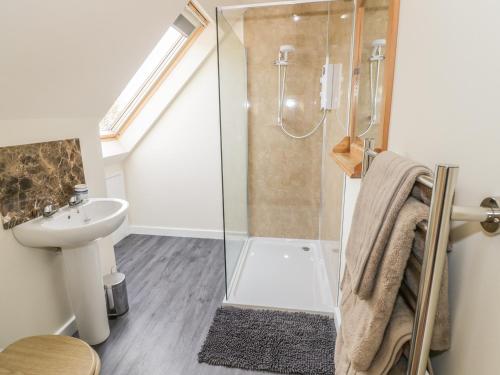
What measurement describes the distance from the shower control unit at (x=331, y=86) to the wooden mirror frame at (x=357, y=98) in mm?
583

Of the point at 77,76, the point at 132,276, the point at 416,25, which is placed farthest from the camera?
the point at 132,276

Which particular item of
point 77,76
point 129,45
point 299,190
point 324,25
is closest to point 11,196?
point 77,76

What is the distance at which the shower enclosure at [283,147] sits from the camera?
2.20 metres

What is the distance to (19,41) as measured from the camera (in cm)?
118

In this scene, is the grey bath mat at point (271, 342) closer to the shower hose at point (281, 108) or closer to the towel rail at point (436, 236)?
the towel rail at point (436, 236)

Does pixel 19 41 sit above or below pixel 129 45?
below

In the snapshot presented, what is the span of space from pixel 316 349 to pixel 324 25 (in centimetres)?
272

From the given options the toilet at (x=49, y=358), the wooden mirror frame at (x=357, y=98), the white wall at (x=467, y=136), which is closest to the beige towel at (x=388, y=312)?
the white wall at (x=467, y=136)

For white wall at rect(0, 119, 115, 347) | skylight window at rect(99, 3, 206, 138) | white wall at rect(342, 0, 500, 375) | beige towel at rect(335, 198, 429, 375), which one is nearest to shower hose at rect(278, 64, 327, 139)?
skylight window at rect(99, 3, 206, 138)

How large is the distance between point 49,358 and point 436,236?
4.72ft

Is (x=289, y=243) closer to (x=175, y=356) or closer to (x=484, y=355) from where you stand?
(x=175, y=356)

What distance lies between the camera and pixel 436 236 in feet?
1.54

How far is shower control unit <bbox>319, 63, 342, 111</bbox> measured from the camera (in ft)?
7.75

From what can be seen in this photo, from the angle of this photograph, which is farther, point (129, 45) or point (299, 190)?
point (299, 190)
